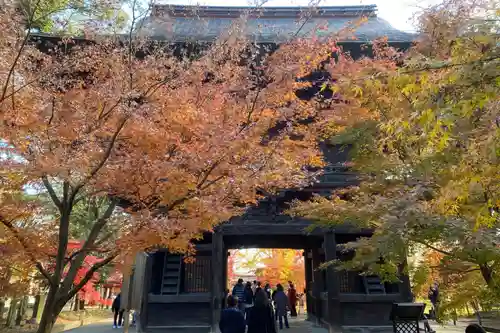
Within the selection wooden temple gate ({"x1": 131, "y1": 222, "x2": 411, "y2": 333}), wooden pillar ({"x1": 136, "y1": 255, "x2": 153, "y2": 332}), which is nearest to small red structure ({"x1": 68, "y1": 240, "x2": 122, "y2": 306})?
wooden pillar ({"x1": 136, "y1": 255, "x2": 153, "y2": 332})

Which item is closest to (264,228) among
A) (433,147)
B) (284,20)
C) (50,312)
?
(433,147)

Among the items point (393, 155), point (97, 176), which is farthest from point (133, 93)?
point (393, 155)

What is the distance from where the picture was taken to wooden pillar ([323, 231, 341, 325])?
11297 mm

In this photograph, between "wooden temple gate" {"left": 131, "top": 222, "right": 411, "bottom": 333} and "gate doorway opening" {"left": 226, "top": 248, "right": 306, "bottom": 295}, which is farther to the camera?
"gate doorway opening" {"left": 226, "top": 248, "right": 306, "bottom": 295}

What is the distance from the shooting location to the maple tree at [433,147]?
3295mm

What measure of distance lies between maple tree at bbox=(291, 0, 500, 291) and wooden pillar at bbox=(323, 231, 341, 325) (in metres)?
3.19

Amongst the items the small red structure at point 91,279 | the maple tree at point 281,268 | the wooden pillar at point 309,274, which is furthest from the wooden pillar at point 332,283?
the maple tree at point 281,268

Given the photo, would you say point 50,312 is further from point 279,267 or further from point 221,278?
point 279,267

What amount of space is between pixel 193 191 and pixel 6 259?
3731mm

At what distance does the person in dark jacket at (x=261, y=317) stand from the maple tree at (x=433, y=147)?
7.72 feet

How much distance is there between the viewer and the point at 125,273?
621 cm

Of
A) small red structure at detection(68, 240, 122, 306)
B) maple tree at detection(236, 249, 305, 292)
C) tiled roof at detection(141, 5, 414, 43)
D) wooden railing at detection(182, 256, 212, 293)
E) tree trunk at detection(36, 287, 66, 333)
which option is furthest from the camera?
maple tree at detection(236, 249, 305, 292)

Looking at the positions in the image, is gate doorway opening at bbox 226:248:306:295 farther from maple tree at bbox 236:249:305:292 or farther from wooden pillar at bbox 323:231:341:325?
wooden pillar at bbox 323:231:341:325

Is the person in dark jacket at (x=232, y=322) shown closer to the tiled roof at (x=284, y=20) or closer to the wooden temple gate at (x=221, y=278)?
the wooden temple gate at (x=221, y=278)
